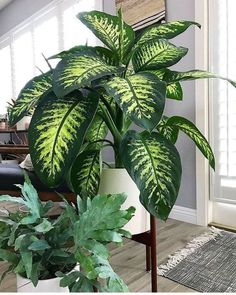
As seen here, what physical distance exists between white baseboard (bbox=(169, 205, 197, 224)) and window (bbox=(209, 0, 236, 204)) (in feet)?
0.65

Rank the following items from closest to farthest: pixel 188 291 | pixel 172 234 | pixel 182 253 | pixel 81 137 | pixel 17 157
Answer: pixel 81 137 → pixel 188 291 → pixel 182 253 → pixel 172 234 → pixel 17 157

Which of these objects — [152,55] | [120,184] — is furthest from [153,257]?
[152,55]

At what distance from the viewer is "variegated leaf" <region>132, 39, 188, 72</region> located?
82cm

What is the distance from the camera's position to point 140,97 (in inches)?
24.6

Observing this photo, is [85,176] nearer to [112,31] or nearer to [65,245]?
[65,245]

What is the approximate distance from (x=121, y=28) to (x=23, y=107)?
400 millimetres

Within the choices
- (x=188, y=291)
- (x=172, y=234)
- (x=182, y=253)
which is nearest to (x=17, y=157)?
(x=172, y=234)

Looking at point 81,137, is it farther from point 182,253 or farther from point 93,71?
point 182,253

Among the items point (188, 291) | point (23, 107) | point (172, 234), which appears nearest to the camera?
point (23, 107)

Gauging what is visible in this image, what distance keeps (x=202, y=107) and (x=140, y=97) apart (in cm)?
128

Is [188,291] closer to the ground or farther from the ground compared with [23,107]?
closer to the ground

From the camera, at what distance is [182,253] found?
1438 millimetres

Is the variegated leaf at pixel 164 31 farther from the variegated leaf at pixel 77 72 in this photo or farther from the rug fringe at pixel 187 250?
the rug fringe at pixel 187 250

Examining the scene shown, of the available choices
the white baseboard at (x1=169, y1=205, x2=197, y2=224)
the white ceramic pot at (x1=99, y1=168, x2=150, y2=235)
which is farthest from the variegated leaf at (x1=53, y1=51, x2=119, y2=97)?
the white baseboard at (x1=169, y1=205, x2=197, y2=224)
